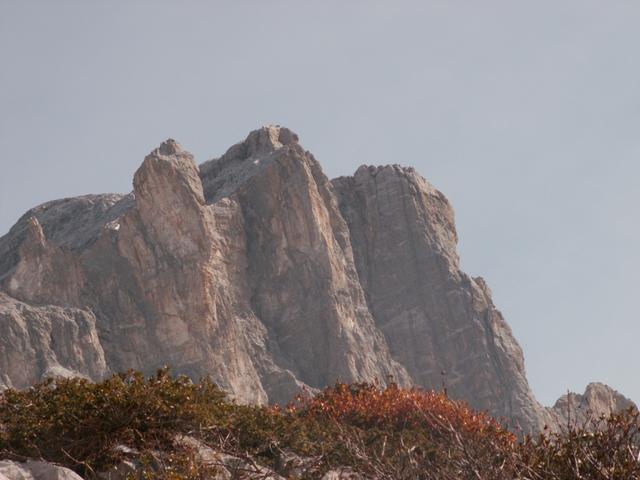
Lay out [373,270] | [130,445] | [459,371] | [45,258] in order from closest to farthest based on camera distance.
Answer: [130,445]
[45,258]
[459,371]
[373,270]

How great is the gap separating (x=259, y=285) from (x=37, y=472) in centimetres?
5327

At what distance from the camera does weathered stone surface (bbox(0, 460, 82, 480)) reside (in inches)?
514

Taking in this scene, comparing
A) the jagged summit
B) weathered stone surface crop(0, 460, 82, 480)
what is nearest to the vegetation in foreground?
weathered stone surface crop(0, 460, 82, 480)

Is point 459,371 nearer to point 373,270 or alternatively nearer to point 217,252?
point 373,270

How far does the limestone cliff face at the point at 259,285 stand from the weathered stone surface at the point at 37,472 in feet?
126

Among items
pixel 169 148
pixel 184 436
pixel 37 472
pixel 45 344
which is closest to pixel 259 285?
pixel 169 148

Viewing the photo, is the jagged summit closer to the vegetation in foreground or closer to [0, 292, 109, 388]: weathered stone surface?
[0, 292, 109, 388]: weathered stone surface

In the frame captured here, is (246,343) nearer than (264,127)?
Yes

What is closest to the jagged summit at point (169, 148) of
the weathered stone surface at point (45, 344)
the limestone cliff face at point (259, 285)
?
the limestone cliff face at point (259, 285)

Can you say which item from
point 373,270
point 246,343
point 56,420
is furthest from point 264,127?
point 56,420

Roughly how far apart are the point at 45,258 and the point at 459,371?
25495 millimetres

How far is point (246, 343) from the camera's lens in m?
62.3

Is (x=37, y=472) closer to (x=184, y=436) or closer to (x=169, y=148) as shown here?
(x=184, y=436)

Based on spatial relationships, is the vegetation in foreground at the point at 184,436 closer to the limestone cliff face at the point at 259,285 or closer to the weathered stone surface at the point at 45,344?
the weathered stone surface at the point at 45,344
